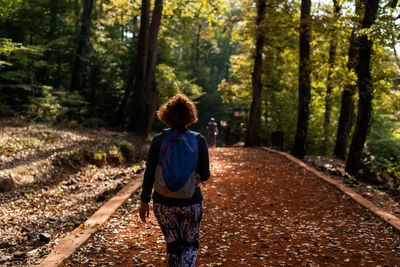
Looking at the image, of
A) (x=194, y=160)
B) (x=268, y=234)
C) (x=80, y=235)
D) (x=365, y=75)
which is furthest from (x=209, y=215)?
(x=365, y=75)

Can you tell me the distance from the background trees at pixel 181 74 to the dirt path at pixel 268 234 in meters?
3.95

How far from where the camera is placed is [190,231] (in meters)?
2.98

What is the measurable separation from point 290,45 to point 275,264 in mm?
16245

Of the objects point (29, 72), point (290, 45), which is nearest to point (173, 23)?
point (290, 45)

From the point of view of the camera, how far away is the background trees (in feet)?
35.2

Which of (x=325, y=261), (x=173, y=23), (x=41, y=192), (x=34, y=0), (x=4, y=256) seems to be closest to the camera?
(x=4, y=256)

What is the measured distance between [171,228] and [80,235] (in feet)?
6.99

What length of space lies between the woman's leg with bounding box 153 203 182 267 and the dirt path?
1281 millimetres

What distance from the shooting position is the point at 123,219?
5.66 m

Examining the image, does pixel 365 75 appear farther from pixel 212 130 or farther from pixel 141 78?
pixel 212 130

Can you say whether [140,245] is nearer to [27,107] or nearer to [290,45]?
[27,107]

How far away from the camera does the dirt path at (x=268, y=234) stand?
432cm

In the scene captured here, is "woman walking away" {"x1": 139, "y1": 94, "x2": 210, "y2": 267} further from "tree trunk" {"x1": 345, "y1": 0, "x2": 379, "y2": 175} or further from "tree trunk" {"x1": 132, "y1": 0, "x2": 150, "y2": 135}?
"tree trunk" {"x1": 132, "y1": 0, "x2": 150, "y2": 135}

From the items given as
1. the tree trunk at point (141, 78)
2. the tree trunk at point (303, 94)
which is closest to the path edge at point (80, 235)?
the tree trunk at point (303, 94)
